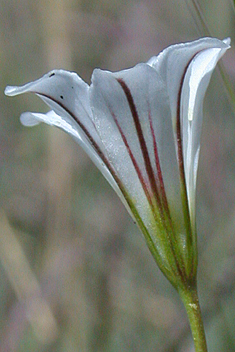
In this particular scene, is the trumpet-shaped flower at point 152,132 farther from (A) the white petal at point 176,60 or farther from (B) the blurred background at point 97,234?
(B) the blurred background at point 97,234

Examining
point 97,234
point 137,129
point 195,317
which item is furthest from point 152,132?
point 97,234

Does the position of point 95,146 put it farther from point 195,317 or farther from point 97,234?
point 97,234

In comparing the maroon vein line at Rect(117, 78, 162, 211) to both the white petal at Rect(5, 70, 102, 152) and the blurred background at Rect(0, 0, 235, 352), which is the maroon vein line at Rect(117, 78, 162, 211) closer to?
the white petal at Rect(5, 70, 102, 152)

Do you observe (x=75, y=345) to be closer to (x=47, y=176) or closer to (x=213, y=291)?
(x=213, y=291)

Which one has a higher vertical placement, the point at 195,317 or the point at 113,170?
the point at 113,170

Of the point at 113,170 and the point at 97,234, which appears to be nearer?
the point at 113,170

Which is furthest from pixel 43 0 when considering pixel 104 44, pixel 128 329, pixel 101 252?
pixel 128 329

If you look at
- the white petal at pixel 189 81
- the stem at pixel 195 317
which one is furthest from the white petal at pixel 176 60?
the stem at pixel 195 317
